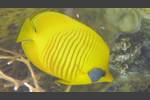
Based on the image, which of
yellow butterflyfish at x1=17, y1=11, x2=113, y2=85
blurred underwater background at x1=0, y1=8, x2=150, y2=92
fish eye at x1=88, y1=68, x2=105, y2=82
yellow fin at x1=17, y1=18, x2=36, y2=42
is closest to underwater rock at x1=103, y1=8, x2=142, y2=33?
blurred underwater background at x1=0, y1=8, x2=150, y2=92

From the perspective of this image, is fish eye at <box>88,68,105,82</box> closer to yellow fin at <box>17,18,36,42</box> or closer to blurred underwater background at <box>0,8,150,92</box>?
blurred underwater background at <box>0,8,150,92</box>

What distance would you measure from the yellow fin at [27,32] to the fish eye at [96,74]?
1.23 feet

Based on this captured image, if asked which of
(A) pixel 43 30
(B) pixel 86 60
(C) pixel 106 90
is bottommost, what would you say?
(C) pixel 106 90

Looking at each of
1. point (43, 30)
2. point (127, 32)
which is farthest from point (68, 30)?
point (127, 32)

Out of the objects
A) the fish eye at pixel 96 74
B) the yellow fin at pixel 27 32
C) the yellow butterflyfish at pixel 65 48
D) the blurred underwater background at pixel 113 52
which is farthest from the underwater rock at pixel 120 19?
the yellow fin at pixel 27 32

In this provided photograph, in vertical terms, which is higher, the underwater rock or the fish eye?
the underwater rock

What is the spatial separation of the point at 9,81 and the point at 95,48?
504mm

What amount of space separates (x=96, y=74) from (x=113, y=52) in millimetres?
158

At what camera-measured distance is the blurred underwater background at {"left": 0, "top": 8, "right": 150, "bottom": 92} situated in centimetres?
281

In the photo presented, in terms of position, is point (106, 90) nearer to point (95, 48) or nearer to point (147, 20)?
point (95, 48)

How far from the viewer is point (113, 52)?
2805mm

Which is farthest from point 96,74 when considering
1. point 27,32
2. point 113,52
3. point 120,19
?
point 27,32

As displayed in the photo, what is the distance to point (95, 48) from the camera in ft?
9.06

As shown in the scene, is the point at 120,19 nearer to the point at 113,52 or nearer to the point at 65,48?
the point at 113,52
